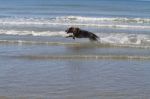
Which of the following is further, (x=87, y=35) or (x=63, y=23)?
(x=63, y=23)

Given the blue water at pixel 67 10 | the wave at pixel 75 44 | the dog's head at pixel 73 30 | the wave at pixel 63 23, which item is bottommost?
the wave at pixel 75 44

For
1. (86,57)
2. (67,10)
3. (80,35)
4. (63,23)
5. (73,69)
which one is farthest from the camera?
(67,10)

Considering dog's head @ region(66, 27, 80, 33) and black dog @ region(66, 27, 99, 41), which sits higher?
dog's head @ region(66, 27, 80, 33)

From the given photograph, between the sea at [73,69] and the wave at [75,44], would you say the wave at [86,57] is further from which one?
the wave at [75,44]

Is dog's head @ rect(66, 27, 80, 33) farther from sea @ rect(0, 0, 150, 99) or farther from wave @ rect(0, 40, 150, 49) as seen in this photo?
wave @ rect(0, 40, 150, 49)

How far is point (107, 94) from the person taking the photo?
8.75 m

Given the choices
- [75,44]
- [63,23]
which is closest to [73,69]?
[75,44]

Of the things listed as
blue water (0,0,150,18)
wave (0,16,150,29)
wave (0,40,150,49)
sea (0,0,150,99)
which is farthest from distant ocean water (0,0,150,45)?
sea (0,0,150,99)

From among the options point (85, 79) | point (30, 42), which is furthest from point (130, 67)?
point (30, 42)

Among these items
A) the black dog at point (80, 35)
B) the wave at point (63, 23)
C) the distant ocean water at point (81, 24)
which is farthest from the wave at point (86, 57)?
the wave at point (63, 23)

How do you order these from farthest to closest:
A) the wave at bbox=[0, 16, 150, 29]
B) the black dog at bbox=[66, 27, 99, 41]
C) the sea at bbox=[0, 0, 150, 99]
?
the wave at bbox=[0, 16, 150, 29], the black dog at bbox=[66, 27, 99, 41], the sea at bbox=[0, 0, 150, 99]

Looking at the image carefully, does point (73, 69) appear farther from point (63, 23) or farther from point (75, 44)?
point (63, 23)

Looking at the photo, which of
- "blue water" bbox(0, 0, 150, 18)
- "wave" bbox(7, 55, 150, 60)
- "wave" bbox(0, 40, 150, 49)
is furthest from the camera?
"blue water" bbox(0, 0, 150, 18)


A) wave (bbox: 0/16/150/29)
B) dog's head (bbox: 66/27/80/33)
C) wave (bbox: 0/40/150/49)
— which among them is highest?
wave (bbox: 0/16/150/29)
